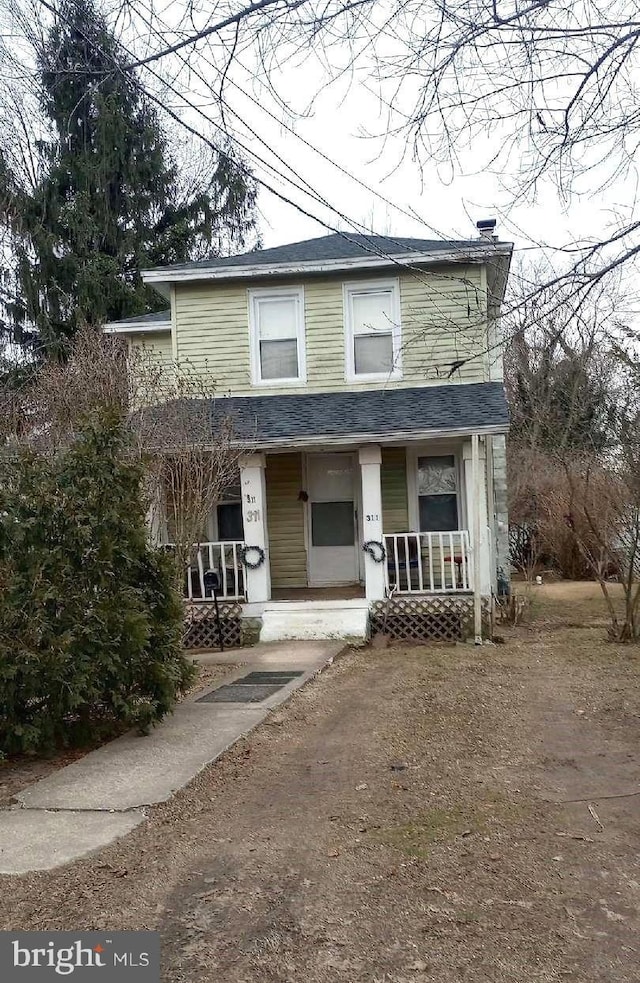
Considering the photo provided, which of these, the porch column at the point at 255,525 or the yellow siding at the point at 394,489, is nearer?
the porch column at the point at 255,525

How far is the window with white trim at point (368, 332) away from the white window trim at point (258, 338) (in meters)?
0.71

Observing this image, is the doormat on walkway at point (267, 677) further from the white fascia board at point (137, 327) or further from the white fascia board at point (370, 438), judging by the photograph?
the white fascia board at point (137, 327)

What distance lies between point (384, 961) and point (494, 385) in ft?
34.7

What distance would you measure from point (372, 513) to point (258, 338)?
3.60 metres

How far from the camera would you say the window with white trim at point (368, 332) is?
12.9 meters

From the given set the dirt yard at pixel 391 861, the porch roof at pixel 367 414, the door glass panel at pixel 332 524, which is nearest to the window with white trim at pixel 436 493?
the porch roof at pixel 367 414

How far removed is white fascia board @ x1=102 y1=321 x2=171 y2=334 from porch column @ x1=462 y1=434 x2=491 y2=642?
19.5 ft

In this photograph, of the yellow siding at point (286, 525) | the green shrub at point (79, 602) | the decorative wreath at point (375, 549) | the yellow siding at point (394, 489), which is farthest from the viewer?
the yellow siding at point (286, 525)

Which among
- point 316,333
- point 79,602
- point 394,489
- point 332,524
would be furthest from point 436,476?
point 79,602

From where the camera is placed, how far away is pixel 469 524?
12.4m

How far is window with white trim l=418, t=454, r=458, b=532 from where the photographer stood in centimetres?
1290

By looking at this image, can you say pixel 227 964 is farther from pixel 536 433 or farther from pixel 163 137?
pixel 163 137

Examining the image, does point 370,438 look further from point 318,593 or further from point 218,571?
point 218,571

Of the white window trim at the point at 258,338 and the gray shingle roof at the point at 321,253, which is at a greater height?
the gray shingle roof at the point at 321,253
